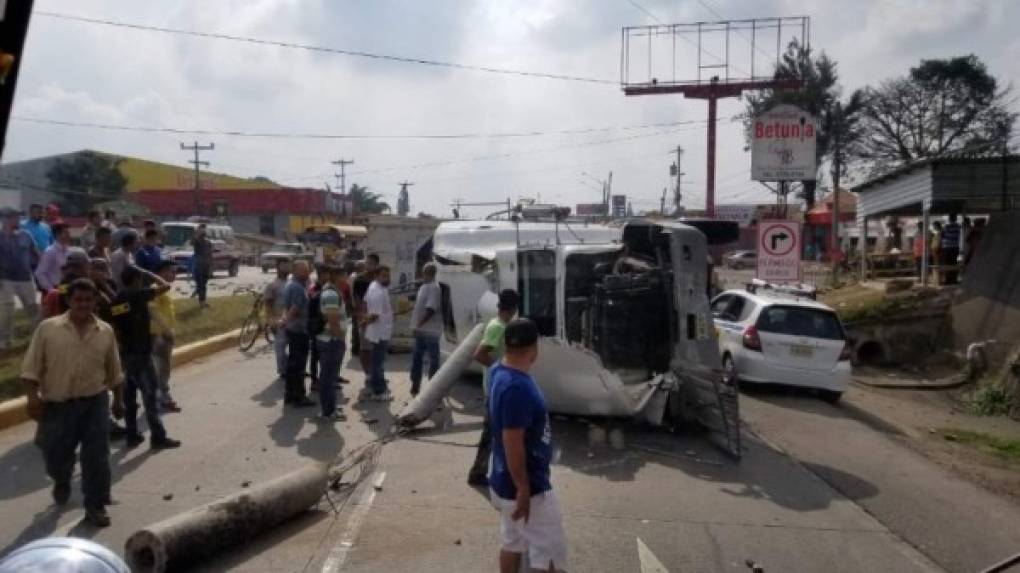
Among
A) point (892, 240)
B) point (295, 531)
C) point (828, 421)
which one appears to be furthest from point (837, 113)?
point (295, 531)

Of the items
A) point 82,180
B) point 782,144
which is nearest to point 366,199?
point 82,180

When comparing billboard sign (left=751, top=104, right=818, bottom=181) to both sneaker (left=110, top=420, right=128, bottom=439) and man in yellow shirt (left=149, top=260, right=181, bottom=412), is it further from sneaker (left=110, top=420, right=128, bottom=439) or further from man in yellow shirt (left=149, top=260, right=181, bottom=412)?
sneaker (left=110, top=420, right=128, bottom=439)

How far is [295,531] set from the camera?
6.85 metres

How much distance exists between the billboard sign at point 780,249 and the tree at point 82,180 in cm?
5703

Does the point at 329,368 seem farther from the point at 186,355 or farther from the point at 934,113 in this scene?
the point at 934,113

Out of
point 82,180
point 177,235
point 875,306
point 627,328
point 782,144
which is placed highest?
point 82,180

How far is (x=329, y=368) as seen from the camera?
1081 cm

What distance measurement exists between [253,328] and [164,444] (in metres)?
7.91

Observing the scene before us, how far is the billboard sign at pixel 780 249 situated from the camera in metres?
16.0

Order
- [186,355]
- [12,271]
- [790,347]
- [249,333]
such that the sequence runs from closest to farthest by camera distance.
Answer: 1. [12,271]
2. [790,347]
3. [186,355]
4. [249,333]

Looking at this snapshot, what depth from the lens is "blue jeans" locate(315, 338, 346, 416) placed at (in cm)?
1077

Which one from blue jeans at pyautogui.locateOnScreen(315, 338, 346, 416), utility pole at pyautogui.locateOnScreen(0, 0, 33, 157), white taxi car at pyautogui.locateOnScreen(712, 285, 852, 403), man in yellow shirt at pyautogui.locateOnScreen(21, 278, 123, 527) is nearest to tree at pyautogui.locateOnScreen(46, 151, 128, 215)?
white taxi car at pyautogui.locateOnScreen(712, 285, 852, 403)

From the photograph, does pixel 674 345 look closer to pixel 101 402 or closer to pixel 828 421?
pixel 828 421

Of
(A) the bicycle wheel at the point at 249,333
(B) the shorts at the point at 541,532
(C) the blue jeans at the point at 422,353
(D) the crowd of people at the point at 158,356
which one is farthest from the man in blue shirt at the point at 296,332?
(B) the shorts at the point at 541,532
